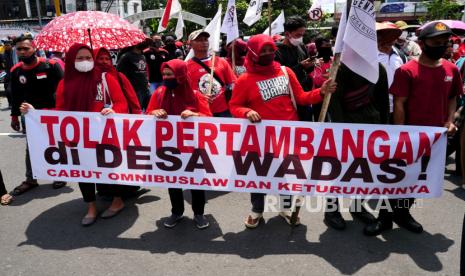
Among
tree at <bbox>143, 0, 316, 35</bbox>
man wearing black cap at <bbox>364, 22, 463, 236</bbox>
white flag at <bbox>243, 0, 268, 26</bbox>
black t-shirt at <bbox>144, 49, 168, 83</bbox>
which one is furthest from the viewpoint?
tree at <bbox>143, 0, 316, 35</bbox>

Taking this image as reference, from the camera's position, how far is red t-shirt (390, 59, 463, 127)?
3.25 m

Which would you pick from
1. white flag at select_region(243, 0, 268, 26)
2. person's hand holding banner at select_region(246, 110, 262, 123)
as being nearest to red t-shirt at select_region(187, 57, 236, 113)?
person's hand holding banner at select_region(246, 110, 262, 123)

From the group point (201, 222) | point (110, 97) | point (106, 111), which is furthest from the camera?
point (110, 97)

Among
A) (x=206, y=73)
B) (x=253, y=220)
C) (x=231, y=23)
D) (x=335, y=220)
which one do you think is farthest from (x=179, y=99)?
(x=231, y=23)

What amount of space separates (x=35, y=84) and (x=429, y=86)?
4344mm

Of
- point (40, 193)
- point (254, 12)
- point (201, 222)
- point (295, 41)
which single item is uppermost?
point (254, 12)

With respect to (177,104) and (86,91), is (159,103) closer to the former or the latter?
(177,104)

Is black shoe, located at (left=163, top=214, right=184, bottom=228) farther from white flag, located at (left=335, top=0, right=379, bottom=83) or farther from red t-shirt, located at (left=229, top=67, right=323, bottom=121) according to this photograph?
white flag, located at (left=335, top=0, right=379, bottom=83)

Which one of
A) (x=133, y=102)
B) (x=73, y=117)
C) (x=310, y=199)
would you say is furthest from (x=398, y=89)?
(x=73, y=117)

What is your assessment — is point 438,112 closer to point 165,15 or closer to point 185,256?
point 185,256

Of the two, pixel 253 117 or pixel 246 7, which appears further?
pixel 246 7

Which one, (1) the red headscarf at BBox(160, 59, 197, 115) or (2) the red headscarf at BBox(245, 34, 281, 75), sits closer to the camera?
(2) the red headscarf at BBox(245, 34, 281, 75)

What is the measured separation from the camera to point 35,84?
15.2ft

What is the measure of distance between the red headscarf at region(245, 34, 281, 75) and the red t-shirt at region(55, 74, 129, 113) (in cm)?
136
